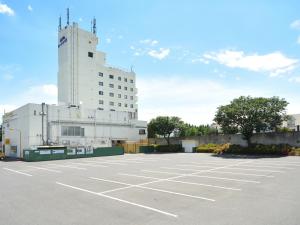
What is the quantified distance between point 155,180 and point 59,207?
7.06 meters

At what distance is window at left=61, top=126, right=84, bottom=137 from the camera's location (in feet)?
151

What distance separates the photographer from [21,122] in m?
45.0

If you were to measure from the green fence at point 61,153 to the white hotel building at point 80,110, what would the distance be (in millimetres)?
5389

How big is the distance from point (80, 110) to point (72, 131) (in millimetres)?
4224

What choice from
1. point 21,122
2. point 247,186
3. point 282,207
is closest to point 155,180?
point 247,186

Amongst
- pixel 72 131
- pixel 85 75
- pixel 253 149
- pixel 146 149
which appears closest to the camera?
pixel 253 149

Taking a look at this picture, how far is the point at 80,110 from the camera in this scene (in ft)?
161

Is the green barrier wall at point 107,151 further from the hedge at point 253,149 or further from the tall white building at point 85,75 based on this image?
the tall white building at point 85,75

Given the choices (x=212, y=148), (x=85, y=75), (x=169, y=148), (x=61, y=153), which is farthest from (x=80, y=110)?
(x=212, y=148)

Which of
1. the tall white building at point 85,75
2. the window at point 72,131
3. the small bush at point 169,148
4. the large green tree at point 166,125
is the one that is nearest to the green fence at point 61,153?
the window at point 72,131

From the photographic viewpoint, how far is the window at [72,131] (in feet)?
151

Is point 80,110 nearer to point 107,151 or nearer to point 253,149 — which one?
point 107,151

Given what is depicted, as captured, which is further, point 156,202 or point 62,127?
point 62,127

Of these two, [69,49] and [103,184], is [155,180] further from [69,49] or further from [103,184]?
[69,49]
